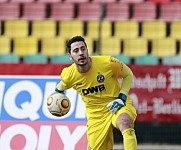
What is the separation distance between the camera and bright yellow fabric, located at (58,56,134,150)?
6.46 meters

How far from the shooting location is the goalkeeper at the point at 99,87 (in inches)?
248

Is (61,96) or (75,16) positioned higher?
(75,16)

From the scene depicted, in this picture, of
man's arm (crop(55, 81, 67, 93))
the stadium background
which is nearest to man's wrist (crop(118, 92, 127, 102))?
man's arm (crop(55, 81, 67, 93))

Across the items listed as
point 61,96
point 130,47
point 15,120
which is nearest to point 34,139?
point 15,120

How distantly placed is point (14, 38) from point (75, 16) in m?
1.61

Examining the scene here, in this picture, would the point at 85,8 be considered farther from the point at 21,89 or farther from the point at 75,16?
the point at 21,89

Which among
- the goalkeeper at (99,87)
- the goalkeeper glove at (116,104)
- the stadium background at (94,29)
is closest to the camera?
the goalkeeper glove at (116,104)

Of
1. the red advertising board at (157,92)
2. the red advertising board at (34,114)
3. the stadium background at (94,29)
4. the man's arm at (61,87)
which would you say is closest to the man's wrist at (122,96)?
the man's arm at (61,87)

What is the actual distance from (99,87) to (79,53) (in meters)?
0.46

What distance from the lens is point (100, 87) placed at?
6461mm

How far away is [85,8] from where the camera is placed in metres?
13.5

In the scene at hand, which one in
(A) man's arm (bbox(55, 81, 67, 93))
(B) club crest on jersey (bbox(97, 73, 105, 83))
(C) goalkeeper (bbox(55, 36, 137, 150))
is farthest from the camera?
(A) man's arm (bbox(55, 81, 67, 93))

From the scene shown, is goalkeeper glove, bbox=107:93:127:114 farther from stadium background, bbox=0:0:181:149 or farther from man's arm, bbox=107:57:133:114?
stadium background, bbox=0:0:181:149

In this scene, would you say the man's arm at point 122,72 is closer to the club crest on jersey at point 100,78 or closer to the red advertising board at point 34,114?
the club crest on jersey at point 100,78
